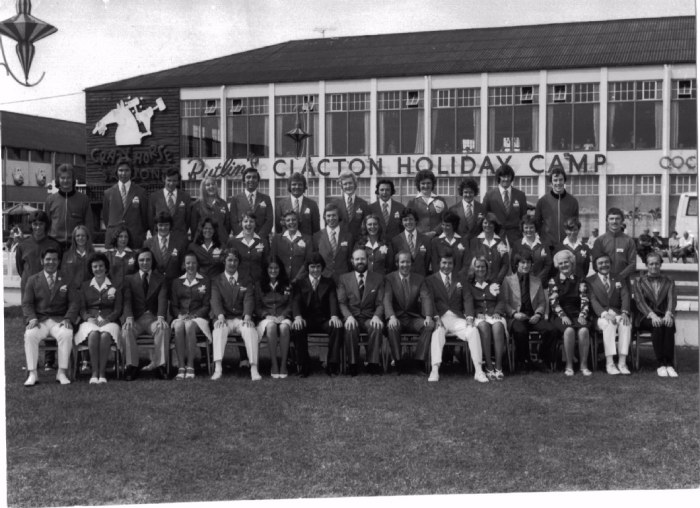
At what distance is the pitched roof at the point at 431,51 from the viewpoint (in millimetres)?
7844

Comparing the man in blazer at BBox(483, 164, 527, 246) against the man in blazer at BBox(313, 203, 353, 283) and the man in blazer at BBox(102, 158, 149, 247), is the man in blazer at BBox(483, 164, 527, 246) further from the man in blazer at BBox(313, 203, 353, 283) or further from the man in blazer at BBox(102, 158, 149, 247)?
the man in blazer at BBox(102, 158, 149, 247)

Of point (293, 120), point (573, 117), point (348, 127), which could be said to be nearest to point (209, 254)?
point (293, 120)

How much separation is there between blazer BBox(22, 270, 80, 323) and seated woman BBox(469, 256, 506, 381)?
3.86 m

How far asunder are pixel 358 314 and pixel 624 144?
12.6m

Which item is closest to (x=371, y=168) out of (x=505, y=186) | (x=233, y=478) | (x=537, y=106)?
(x=537, y=106)

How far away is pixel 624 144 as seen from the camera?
18.5 m

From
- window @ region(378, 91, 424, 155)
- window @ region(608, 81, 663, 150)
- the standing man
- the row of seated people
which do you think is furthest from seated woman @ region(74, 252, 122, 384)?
window @ region(378, 91, 424, 155)

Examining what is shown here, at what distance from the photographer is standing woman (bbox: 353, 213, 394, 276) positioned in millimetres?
8250

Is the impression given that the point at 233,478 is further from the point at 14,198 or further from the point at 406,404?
the point at 14,198

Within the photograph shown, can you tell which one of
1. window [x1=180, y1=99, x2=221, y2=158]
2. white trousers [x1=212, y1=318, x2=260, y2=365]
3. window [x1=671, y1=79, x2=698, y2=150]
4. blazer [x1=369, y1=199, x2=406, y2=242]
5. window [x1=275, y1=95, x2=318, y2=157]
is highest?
window [x1=275, y1=95, x2=318, y2=157]

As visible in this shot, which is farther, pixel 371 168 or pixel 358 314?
pixel 371 168

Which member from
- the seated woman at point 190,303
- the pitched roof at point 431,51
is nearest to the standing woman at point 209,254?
the seated woman at point 190,303

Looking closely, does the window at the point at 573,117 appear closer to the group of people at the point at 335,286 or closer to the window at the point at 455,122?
the window at the point at 455,122

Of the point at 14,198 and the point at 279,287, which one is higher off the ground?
the point at 14,198
